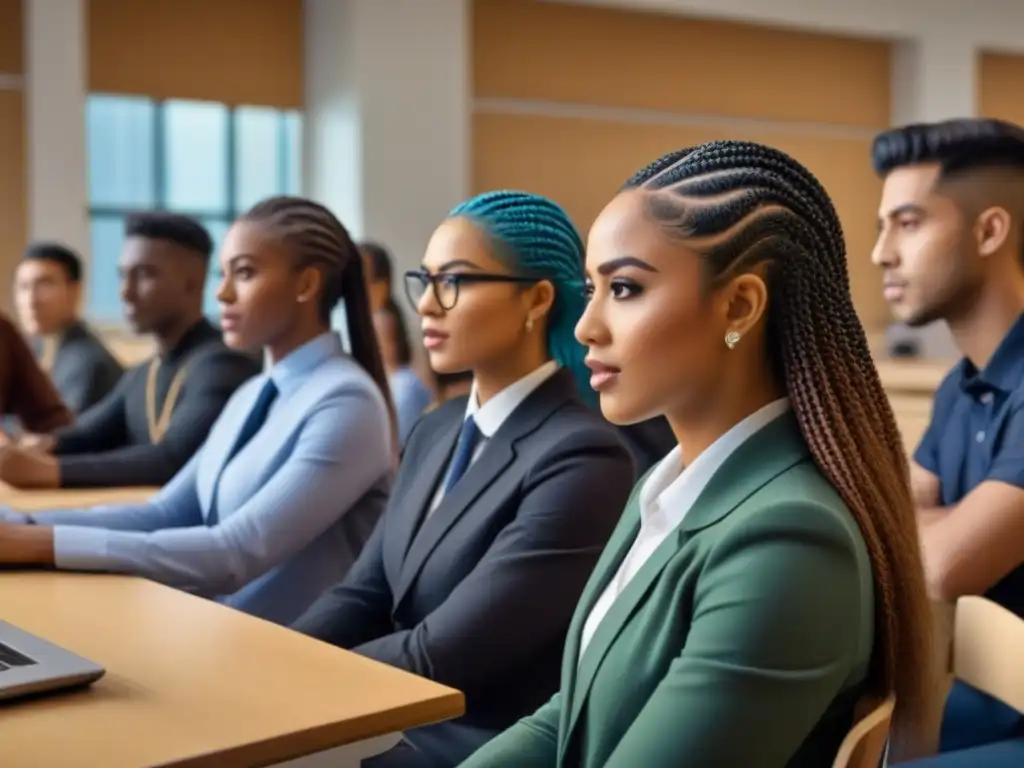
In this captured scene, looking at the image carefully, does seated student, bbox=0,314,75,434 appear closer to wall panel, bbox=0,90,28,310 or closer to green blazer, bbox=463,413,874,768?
wall panel, bbox=0,90,28,310

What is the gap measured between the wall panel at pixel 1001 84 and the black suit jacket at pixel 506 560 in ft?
29.1

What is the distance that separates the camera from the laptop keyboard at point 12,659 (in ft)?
4.83

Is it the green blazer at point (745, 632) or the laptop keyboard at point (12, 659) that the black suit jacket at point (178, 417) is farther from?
the green blazer at point (745, 632)

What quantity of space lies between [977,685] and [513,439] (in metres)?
0.77

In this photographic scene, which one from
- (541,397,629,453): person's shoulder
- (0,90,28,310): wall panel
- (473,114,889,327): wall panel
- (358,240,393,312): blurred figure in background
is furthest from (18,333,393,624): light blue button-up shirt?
(473,114,889,327): wall panel

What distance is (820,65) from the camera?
9375 mm

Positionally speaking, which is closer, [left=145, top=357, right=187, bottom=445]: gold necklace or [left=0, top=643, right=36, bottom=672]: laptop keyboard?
[left=0, top=643, right=36, bottom=672]: laptop keyboard

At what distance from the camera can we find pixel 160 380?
12.5 ft

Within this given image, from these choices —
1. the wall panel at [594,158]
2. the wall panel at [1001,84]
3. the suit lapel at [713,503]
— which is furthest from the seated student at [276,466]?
the wall panel at [1001,84]

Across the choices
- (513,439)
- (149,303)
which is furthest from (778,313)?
(149,303)

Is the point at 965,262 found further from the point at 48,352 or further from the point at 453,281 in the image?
the point at 48,352

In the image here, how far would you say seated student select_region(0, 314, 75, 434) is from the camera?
420 centimetres

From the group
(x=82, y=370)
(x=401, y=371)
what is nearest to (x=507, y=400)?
(x=401, y=371)

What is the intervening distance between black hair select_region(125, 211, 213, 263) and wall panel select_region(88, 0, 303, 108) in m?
3.55
